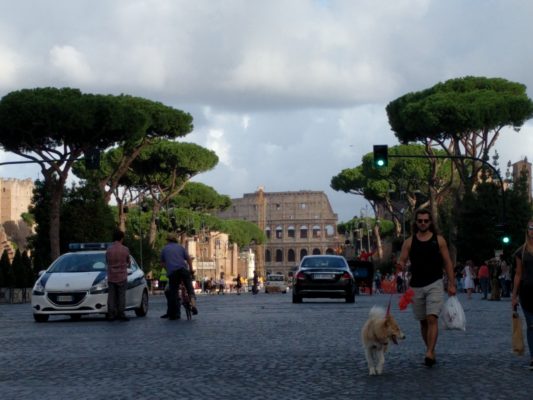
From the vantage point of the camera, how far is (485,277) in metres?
45.2

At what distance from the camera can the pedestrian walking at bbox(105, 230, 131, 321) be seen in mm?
21812

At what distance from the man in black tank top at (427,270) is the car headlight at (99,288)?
38.6 ft

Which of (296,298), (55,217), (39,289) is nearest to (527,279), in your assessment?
(39,289)

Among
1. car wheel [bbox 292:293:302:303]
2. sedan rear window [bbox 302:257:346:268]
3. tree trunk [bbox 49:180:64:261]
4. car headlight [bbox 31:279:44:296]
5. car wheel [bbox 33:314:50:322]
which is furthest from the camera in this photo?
tree trunk [bbox 49:180:64:261]

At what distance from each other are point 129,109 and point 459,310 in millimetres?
43160

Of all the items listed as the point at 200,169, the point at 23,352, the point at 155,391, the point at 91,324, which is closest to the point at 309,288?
the point at 91,324

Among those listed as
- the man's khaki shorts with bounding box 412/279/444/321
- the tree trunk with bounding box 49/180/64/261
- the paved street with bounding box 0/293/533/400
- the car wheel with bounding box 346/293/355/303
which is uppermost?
the tree trunk with bounding box 49/180/64/261

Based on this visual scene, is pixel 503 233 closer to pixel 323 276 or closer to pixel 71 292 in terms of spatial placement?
pixel 323 276

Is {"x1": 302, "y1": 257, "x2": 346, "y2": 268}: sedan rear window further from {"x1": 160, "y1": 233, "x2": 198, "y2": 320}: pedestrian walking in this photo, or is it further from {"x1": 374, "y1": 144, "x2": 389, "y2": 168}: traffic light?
{"x1": 160, "y1": 233, "x2": 198, "y2": 320}: pedestrian walking

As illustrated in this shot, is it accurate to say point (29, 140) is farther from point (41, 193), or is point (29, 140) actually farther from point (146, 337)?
point (146, 337)

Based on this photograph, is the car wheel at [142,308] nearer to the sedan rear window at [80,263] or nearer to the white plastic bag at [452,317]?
the sedan rear window at [80,263]

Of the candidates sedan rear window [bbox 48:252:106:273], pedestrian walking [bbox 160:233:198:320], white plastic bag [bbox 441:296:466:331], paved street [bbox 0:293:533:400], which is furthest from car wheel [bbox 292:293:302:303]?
white plastic bag [bbox 441:296:466:331]

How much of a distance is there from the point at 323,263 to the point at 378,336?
2288 centimetres

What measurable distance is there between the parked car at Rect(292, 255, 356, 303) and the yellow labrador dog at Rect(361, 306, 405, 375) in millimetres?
22032
